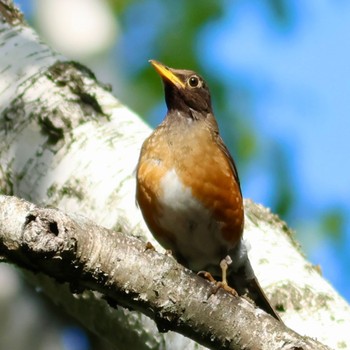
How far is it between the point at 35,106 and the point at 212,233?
1349mm

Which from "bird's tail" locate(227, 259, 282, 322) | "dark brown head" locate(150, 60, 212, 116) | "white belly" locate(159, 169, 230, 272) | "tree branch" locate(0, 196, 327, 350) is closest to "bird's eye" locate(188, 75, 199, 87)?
"dark brown head" locate(150, 60, 212, 116)

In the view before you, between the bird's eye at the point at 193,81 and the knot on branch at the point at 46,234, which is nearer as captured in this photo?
the knot on branch at the point at 46,234

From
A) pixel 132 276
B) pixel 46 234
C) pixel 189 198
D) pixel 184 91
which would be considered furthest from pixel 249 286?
pixel 46 234

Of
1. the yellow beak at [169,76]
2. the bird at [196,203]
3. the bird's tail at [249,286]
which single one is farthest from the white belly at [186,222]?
the yellow beak at [169,76]

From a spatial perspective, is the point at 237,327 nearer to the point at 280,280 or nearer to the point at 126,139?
the point at 280,280

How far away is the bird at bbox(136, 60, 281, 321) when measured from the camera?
4676mm

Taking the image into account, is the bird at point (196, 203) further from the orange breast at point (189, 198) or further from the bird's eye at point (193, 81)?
the bird's eye at point (193, 81)

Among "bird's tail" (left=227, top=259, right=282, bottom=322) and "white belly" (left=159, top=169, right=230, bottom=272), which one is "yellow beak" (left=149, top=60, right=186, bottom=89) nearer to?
"white belly" (left=159, top=169, right=230, bottom=272)

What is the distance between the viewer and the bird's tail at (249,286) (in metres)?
4.52

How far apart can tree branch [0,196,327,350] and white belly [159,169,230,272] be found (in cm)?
127

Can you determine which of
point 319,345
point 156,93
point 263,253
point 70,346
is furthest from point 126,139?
point 156,93

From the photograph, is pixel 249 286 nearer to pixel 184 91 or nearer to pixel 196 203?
pixel 196 203

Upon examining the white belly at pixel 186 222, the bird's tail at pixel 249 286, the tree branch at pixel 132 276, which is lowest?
the bird's tail at pixel 249 286

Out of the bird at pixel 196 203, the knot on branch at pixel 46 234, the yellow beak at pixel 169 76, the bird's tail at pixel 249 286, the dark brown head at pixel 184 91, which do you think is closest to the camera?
the knot on branch at pixel 46 234
